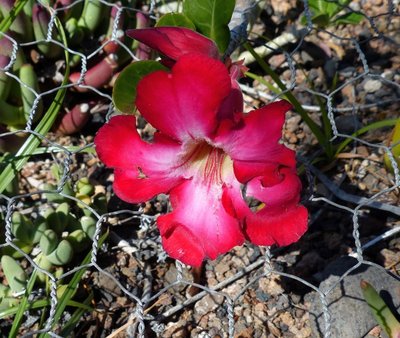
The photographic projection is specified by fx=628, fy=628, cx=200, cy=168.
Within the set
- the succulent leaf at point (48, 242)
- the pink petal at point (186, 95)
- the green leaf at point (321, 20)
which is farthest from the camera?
the green leaf at point (321, 20)

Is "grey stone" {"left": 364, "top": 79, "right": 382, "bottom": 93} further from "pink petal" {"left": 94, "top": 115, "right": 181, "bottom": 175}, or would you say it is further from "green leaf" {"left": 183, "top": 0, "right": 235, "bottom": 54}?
"pink petal" {"left": 94, "top": 115, "right": 181, "bottom": 175}

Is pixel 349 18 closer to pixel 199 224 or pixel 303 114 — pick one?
pixel 303 114

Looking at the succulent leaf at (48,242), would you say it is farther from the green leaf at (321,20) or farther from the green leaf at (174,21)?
the green leaf at (321,20)

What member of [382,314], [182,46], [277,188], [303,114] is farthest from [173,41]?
[382,314]

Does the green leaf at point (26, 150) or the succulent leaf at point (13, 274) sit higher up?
the green leaf at point (26, 150)

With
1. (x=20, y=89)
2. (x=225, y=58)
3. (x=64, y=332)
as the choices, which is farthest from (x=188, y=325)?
(x=20, y=89)

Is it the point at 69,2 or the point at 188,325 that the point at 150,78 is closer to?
the point at 188,325

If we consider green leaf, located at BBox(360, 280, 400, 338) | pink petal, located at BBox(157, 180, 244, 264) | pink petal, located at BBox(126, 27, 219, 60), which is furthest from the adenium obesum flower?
green leaf, located at BBox(360, 280, 400, 338)

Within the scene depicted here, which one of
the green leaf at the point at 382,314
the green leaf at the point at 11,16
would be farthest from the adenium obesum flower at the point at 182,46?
the green leaf at the point at 11,16
